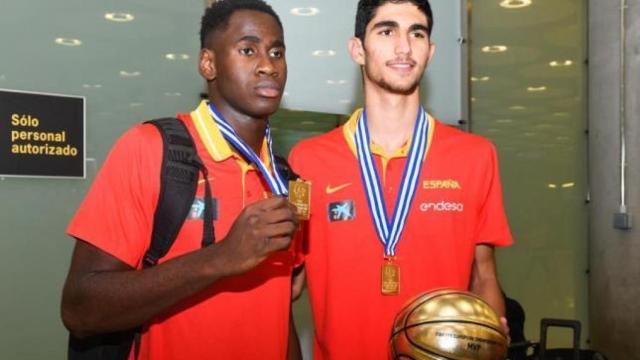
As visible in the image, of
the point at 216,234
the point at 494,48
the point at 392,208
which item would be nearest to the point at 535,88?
the point at 494,48

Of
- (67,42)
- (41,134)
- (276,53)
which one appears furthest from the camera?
(67,42)

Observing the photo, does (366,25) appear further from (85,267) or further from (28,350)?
(28,350)

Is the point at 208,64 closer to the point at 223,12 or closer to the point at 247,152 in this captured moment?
the point at 223,12

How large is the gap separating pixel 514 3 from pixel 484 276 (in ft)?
14.5

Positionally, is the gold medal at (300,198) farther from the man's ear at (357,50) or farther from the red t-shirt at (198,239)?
the man's ear at (357,50)

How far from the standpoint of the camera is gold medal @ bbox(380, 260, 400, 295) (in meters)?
2.86

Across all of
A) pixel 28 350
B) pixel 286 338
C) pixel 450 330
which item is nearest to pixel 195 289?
pixel 286 338

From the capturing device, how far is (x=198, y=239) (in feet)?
7.18

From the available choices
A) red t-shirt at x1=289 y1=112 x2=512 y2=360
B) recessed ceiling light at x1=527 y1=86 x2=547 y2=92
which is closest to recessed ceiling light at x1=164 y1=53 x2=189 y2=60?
red t-shirt at x1=289 y1=112 x2=512 y2=360

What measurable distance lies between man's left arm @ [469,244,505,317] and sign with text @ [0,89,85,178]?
8.13 feet

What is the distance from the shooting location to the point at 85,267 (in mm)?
2049

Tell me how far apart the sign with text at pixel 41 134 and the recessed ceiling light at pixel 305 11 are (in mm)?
1762

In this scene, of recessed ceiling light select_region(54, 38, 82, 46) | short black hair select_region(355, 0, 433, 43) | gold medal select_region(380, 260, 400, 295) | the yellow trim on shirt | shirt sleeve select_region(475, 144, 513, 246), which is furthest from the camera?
recessed ceiling light select_region(54, 38, 82, 46)

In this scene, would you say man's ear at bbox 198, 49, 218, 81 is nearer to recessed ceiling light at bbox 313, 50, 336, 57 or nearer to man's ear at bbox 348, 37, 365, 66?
man's ear at bbox 348, 37, 365, 66
